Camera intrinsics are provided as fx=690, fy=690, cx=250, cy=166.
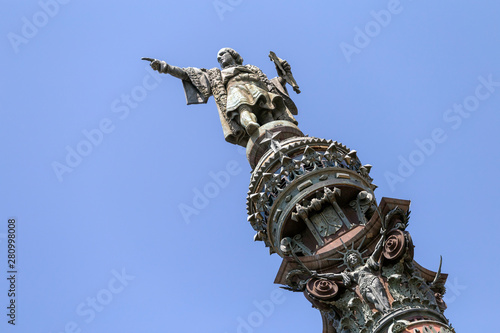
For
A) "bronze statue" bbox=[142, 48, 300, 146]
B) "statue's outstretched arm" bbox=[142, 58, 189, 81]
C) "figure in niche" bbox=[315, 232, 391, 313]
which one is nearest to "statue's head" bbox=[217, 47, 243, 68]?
"bronze statue" bbox=[142, 48, 300, 146]

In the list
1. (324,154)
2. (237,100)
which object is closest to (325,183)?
(324,154)

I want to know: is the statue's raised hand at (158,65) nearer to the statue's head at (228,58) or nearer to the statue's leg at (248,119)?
the statue's head at (228,58)

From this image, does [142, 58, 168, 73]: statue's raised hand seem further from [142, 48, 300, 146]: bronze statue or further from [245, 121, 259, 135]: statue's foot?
[245, 121, 259, 135]: statue's foot

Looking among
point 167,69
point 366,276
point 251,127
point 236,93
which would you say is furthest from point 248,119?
point 366,276

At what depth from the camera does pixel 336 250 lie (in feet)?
45.6

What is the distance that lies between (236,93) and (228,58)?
7.98 feet

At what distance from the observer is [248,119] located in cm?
1886

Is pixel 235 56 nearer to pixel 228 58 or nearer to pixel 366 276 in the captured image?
pixel 228 58

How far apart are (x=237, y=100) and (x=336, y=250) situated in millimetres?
7019

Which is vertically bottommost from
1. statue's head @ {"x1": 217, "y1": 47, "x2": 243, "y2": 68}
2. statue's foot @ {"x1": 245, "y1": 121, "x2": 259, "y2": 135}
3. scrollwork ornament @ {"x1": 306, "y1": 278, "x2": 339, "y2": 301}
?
scrollwork ornament @ {"x1": 306, "y1": 278, "x2": 339, "y2": 301}

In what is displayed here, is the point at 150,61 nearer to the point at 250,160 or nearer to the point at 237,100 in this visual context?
the point at 237,100

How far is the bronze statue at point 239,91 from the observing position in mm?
19422

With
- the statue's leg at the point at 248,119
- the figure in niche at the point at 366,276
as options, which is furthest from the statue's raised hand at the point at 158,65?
the figure in niche at the point at 366,276

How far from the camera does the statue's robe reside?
1953cm
